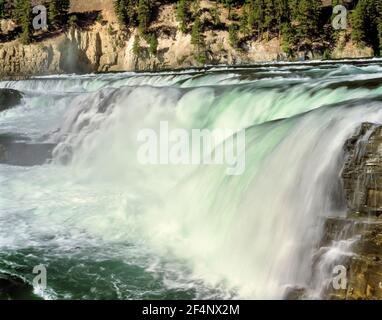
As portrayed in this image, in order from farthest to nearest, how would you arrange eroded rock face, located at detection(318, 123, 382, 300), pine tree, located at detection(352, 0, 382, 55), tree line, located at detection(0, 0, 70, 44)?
tree line, located at detection(0, 0, 70, 44)
pine tree, located at detection(352, 0, 382, 55)
eroded rock face, located at detection(318, 123, 382, 300)

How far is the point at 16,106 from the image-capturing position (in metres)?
32.0

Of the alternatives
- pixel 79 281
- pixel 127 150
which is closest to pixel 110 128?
pixel 127 150

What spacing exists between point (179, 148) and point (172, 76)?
1343 cm

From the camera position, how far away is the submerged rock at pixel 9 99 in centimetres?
3181

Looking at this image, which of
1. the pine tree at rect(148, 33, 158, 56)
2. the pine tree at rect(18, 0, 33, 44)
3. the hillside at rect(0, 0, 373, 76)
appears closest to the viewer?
the hillside at rect(0, 0, 373, 76)

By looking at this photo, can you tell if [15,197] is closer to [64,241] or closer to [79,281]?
[64,241]

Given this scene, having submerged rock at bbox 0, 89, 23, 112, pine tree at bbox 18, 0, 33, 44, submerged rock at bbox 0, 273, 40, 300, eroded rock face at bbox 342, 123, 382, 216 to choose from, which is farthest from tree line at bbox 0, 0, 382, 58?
submerged rock at bbox 0, 273, 40, 300

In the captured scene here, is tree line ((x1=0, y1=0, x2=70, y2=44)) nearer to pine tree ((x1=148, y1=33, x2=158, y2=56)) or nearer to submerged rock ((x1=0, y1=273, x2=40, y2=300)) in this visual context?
pine tree ((x1=148, y1=33, x2=158, y2=56))

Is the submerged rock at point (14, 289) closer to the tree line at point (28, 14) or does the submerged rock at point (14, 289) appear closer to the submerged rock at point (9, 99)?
the submerged rock at point (9, 99)

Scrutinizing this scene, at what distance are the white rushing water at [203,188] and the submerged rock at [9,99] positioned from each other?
1134cm

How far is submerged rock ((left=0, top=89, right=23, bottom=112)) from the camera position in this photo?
31.8m

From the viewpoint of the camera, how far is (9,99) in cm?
3222

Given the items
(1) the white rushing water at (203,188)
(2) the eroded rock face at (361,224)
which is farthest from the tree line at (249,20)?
(2) the eroded rock face at (361,224)

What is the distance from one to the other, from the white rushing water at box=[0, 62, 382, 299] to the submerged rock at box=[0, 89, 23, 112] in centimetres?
1134
